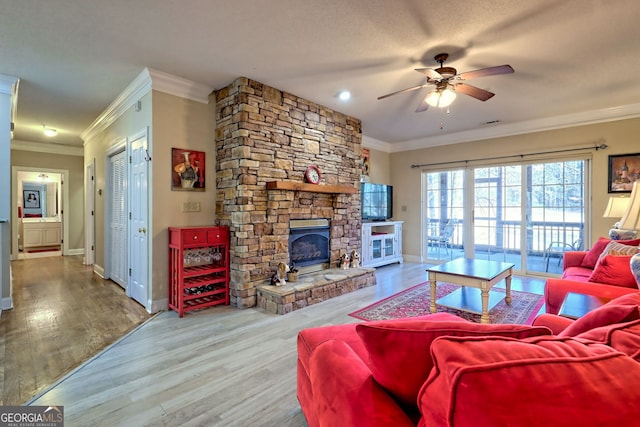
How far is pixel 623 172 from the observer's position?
4.36 metres

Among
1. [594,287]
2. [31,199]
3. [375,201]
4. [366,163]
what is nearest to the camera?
[594,287]

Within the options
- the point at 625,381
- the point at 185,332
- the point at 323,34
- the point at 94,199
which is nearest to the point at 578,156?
the point at 323,34

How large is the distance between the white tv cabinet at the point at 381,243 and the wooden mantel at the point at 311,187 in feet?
3.88

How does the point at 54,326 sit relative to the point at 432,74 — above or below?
below

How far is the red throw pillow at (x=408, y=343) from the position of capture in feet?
2.76

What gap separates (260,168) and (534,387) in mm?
3403

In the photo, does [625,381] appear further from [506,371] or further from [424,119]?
[424,119]

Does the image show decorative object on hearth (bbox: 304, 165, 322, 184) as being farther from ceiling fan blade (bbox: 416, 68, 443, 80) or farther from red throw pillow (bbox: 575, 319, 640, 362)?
red throw pillow (bbox: 575, 319, 640, 362)

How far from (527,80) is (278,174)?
3.16 metres

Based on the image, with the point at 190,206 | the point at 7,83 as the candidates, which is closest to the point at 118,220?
the point at 190,206

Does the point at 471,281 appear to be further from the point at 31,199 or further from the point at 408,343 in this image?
the point at 31,199

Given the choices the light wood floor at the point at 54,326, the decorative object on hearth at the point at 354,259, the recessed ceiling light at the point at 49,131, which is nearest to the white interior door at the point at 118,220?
the light wood floor at the point at 54,326

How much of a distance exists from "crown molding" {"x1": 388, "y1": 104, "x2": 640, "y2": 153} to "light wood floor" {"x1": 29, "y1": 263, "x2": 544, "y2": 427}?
445 cm

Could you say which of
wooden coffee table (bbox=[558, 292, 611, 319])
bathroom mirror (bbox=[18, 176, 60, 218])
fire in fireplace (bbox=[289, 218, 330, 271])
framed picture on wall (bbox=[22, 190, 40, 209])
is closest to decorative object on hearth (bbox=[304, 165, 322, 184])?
fire in fireplace (bbox=[289, 218, 330, 271])
